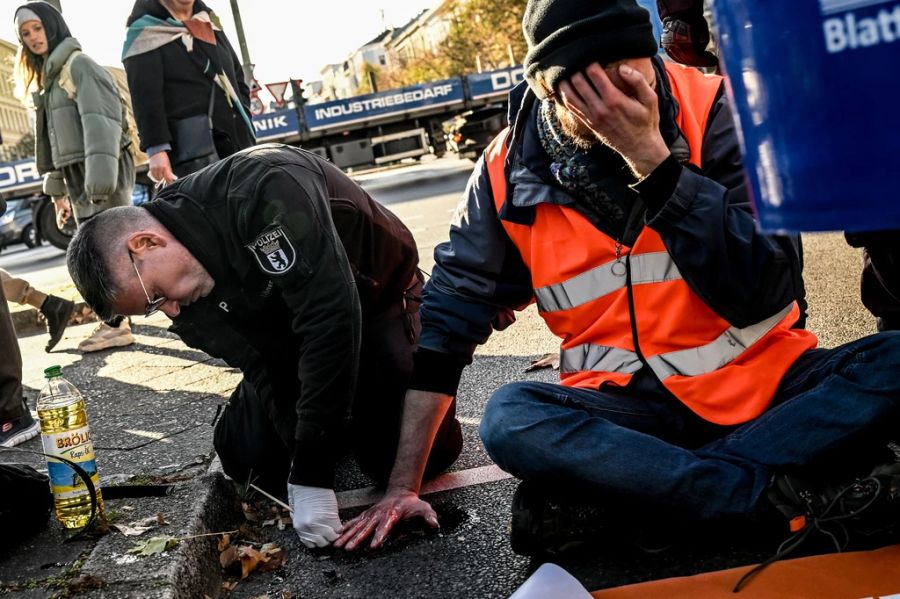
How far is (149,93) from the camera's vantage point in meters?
4.82

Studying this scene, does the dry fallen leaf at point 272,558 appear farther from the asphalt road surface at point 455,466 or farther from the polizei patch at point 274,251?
the polizei patch at point 274,251

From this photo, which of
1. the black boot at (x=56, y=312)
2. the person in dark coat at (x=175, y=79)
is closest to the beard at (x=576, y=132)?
the person in dark coat at (x=175, y=79)

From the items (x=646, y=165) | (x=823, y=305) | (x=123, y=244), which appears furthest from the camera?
(x=823, y=305)

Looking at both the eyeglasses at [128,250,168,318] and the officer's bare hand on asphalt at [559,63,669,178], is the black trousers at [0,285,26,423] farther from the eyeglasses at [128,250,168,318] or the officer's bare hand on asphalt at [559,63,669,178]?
the officer's bare hand on asphalt at [559,63,669,178]

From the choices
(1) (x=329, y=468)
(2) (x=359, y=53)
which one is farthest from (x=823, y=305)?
(2) (x=359, y=53)

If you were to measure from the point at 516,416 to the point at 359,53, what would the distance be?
119m

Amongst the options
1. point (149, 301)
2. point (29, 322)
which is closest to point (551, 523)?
point (149, 301)

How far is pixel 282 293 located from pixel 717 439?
1.24 m

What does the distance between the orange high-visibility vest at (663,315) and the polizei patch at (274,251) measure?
61 centimetres

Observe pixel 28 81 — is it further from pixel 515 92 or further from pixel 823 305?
pixel 823 305

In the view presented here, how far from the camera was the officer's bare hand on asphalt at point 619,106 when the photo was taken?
1.61 m

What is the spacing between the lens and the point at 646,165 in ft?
5.91

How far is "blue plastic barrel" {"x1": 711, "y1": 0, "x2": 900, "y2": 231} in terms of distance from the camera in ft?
2.78

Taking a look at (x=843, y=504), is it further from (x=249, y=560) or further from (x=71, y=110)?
(x=71, y=110)
